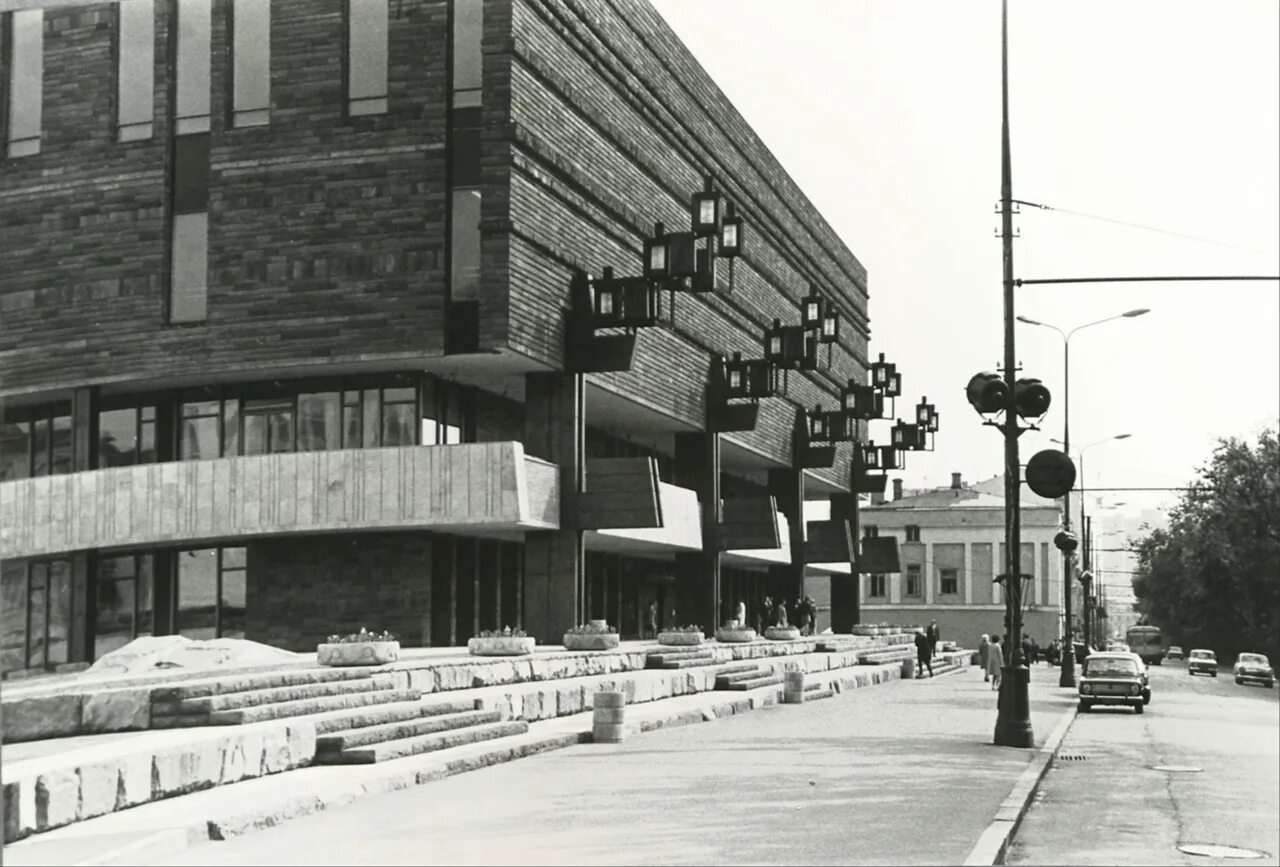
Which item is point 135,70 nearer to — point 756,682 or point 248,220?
point 248,220

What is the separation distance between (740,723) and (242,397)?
16.3 metres

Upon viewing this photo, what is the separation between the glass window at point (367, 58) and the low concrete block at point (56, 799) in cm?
2458

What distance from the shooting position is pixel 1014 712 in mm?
20469

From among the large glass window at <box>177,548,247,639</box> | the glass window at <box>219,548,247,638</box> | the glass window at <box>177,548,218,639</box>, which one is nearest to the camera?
the glass window at <box>219,548,247,638</box>

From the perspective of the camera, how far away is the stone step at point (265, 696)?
16.0 metres

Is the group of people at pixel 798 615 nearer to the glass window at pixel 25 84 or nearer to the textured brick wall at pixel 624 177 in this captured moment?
the textured brick wall at pixel 624 177

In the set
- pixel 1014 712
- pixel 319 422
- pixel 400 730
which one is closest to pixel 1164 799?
pixel 1014 712

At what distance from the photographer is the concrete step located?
670 inches

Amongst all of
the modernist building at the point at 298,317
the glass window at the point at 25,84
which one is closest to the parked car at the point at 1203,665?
the modernist building at the point at 298,317

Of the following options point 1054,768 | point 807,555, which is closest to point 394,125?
point 1054,768

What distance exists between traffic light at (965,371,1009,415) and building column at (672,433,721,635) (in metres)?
28.8

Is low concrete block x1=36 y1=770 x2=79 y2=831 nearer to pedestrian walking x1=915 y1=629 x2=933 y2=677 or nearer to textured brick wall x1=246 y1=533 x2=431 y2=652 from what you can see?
textured brick wall x1=246 y1=533 x2=431 y2=652

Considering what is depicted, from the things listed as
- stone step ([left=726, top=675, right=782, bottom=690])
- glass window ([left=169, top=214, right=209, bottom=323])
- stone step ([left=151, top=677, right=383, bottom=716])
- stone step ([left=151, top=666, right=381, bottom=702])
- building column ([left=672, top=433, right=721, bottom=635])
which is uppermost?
glass window ([left=169, top=214, right=209, bottom=323])

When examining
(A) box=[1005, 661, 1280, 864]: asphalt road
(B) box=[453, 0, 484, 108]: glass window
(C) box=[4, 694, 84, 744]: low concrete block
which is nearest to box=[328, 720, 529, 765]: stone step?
(C) box=[4, 694, 84, 744]: low concrete block
